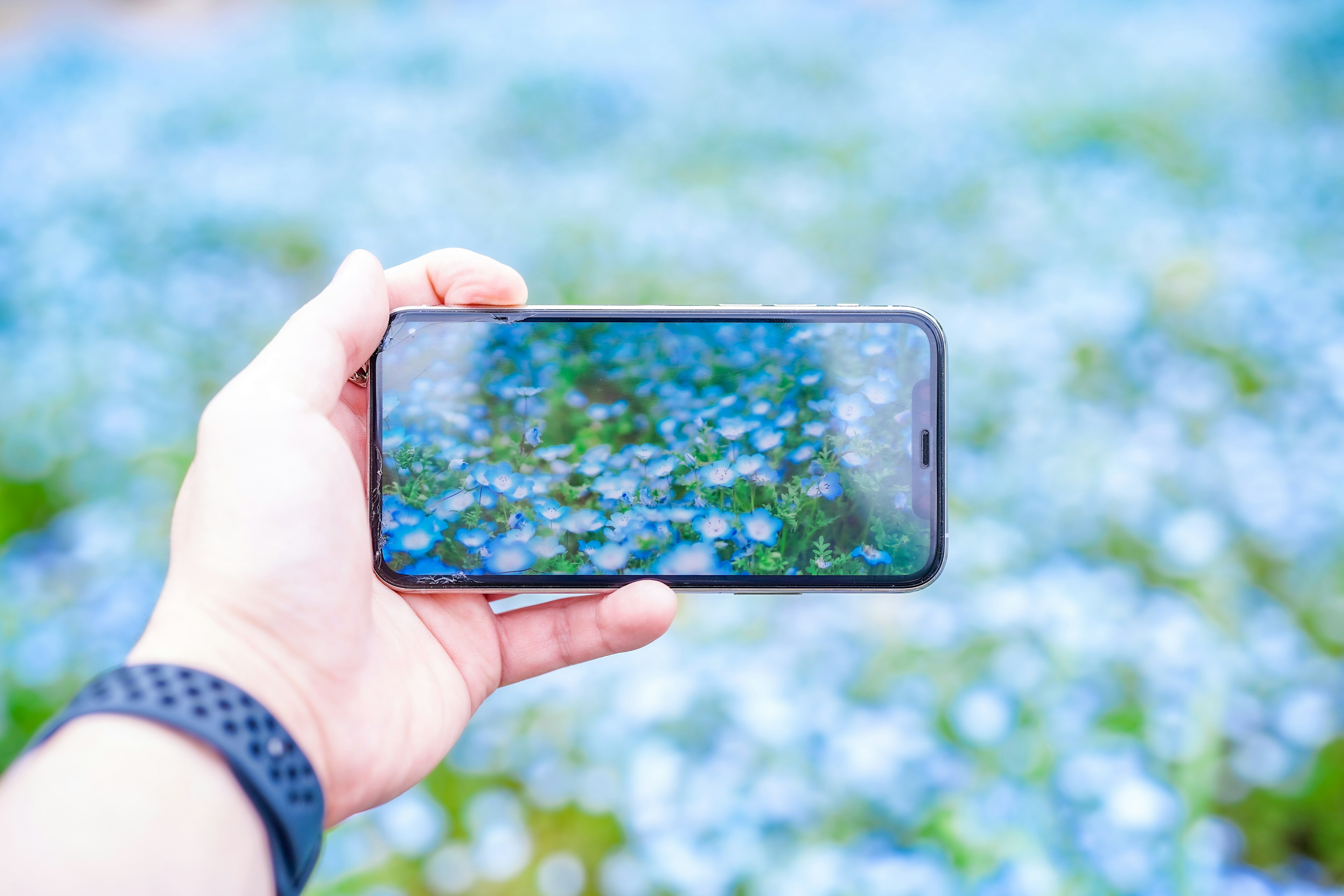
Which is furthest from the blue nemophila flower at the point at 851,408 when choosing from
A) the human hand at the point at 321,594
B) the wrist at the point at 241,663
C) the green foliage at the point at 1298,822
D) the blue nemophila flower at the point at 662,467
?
the green foliage at the point at 1298,822

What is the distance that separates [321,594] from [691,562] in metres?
0.47

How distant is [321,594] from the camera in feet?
2.91

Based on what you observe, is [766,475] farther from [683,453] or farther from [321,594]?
[321,594]

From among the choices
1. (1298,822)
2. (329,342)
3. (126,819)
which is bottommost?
(1298,822)

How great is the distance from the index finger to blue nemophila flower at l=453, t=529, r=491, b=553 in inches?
12.4

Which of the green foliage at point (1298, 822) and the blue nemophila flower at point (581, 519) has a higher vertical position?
the blue nemophila flower at point (581, 519)

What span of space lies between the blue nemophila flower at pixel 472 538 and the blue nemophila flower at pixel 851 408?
507 millimetres

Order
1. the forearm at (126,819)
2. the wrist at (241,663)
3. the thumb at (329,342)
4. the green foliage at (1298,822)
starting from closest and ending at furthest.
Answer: the forearm at (126,819), the wrist at (241,663), the thumb at (329,342), the green foliage at (1298,822)

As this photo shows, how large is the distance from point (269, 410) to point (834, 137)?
181 centimetres

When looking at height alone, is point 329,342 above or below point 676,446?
above

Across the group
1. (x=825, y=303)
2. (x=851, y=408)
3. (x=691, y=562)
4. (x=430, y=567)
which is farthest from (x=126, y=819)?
(x=825, y=303)

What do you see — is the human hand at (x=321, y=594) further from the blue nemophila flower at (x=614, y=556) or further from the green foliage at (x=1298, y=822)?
the green foliage at (x=1298, y=822)

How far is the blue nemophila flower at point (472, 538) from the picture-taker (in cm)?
110

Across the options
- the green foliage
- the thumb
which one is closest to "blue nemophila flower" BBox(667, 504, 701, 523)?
the thumb
